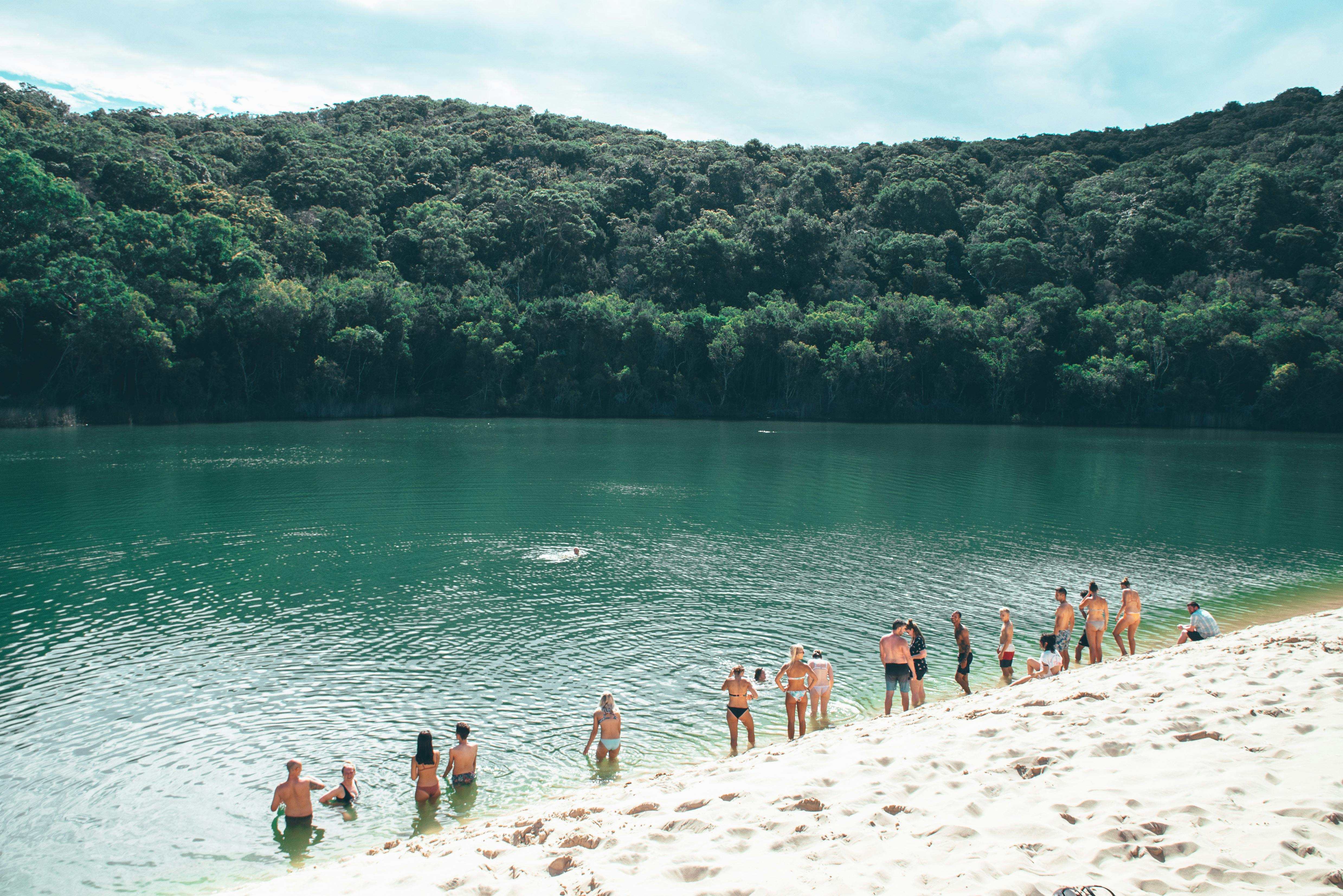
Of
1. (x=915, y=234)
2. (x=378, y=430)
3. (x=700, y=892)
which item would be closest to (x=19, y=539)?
(x=700, y=892)

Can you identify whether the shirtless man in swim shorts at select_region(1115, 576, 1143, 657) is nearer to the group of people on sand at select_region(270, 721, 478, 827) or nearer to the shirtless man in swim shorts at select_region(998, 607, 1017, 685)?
the shirtless man in swim shorts at select_region(998, 607, 1017, 685)

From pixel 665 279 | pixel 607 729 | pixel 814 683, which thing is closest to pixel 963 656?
pixel 814 683

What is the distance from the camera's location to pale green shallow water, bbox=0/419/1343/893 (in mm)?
12602

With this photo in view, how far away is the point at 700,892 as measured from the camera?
7039 millimetres

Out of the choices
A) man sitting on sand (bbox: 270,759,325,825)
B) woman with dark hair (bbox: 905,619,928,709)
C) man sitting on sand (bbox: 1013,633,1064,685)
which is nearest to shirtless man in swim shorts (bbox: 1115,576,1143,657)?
man sitting on sand (bbox: 1013,633,1064,685)

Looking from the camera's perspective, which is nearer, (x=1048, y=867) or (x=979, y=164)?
(x=1048, y=867)

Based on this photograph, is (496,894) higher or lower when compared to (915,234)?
lower

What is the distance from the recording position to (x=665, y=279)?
353ft

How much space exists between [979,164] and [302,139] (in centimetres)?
9854

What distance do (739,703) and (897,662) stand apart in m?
3.04

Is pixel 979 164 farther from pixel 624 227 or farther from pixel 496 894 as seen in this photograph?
pixel 496 894

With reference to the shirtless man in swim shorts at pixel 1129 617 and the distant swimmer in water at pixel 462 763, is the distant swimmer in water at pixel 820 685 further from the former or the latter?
the shirtless man in swim shorts at pixel 1129 617

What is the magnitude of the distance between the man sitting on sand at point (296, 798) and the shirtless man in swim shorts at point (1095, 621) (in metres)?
14.6

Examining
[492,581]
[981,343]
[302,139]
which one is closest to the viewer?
[492,581]
